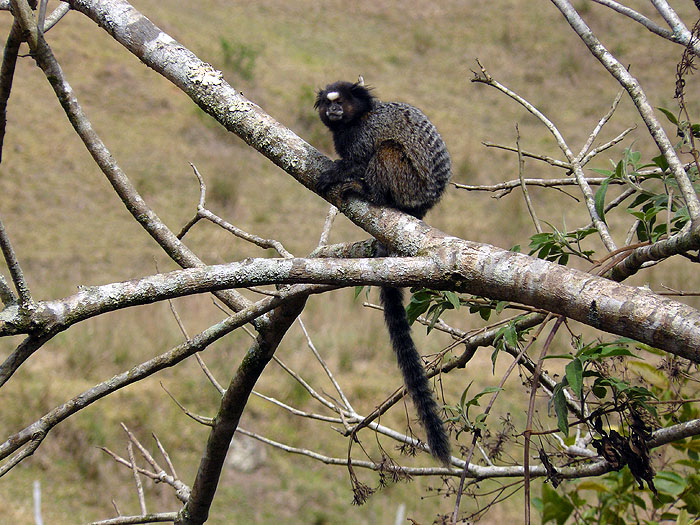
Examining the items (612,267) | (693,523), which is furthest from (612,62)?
(693,523)

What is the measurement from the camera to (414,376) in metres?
3.16

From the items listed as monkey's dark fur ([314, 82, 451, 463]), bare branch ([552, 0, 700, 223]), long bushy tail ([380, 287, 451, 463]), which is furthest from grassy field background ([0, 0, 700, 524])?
long bushy tail ([380, 287, 451, 463])

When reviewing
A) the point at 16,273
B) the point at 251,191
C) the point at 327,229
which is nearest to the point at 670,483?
the point at 327,229

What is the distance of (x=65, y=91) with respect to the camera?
10.1 feet

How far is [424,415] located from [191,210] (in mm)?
11273

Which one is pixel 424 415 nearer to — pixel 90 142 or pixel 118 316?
pixel 90 142

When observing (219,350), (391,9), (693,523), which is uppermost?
(391,9)

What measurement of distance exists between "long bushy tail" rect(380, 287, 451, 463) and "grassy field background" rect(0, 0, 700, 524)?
1260 millimetres

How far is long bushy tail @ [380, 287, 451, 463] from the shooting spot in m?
2.88

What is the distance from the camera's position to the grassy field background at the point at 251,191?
7.48 m

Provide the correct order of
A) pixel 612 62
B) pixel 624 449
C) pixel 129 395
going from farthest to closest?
1. pixel 129 395
2. pixel 612 62
3. pixel 624 449

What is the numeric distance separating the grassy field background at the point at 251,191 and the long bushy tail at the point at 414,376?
1.26 meters

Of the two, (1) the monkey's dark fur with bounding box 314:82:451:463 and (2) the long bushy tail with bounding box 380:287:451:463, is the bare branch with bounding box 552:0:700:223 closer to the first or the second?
(1) the monkey's dark fur with bounding box 314:82:451:463

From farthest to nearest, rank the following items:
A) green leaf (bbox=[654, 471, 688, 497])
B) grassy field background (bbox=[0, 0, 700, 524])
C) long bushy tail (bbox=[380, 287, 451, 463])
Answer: grassy field background (bbox=[0, 0, 700, 524]), green leaf (bbox=[654, 471, 688, 497]), long bushy tail (bbox=[380, 287, 451, 463])
